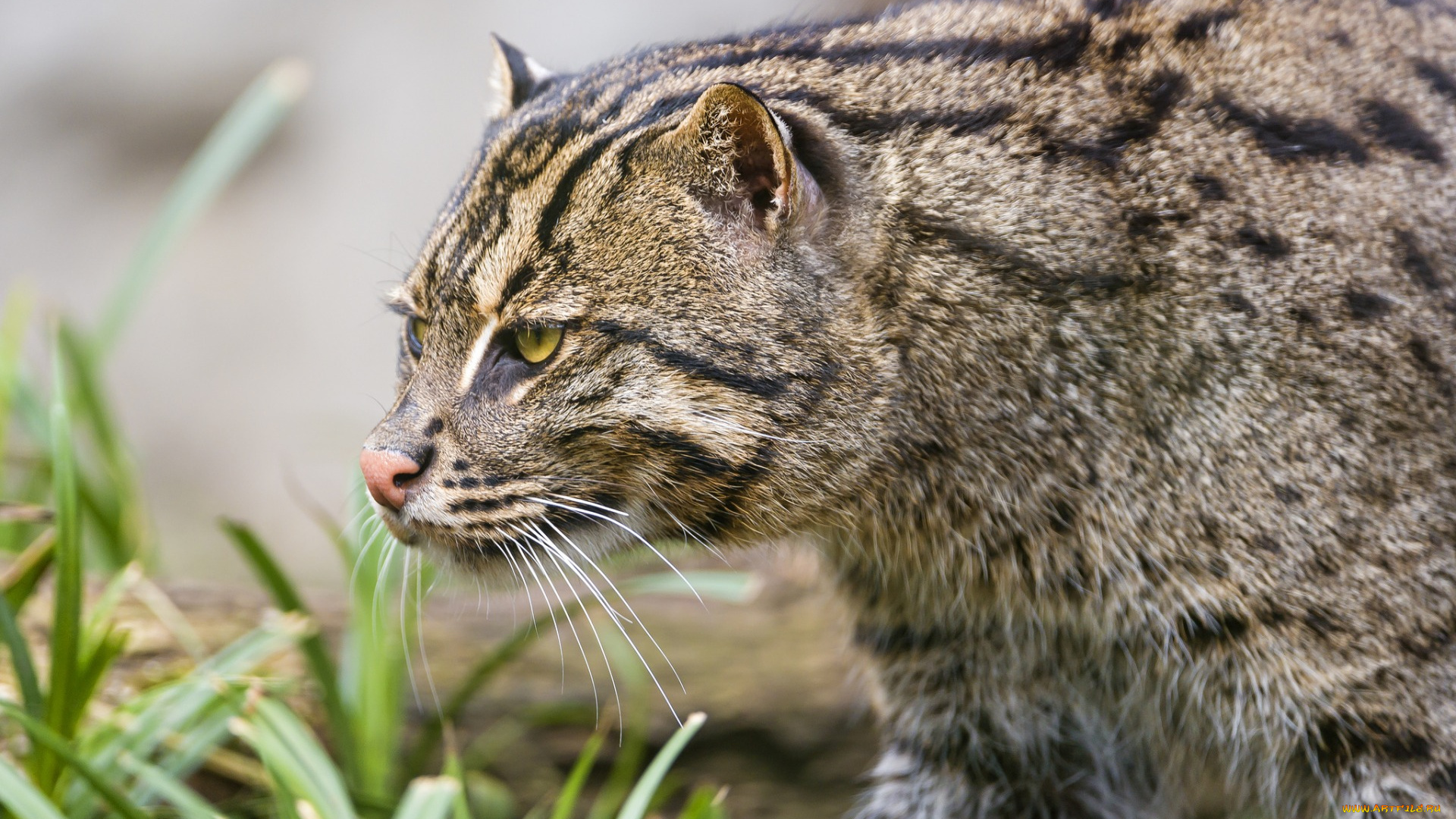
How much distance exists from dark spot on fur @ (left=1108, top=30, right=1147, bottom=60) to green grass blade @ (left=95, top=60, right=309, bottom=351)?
3333 mm

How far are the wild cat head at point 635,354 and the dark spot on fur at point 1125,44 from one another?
0.87 m

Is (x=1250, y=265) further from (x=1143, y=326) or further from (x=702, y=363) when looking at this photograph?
(x=702, y=363)

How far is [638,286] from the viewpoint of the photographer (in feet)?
9.41

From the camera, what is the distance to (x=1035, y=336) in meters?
2.99

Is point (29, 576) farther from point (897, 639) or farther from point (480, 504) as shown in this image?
point (897, 639)

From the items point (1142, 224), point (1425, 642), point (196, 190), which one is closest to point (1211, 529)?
point (1425, 642)

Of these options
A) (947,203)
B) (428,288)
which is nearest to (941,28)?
(947,203)

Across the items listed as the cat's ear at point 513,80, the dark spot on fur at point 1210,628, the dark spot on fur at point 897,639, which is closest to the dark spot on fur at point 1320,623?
the dark spot on fur at point 1210,628

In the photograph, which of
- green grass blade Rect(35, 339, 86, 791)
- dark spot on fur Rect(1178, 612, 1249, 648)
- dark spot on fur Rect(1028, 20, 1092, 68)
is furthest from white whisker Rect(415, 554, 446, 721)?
dark spot on fur Rect(1028, 20, 1092, 68)

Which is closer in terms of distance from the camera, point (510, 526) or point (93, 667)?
point (510, 526)

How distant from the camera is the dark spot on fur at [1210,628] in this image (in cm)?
301

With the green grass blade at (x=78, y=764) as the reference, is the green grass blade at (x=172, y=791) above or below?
below

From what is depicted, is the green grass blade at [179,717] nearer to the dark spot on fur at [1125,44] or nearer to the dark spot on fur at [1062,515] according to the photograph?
the dark spot on fur at [1062,515]

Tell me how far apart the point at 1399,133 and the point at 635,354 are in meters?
2.00
